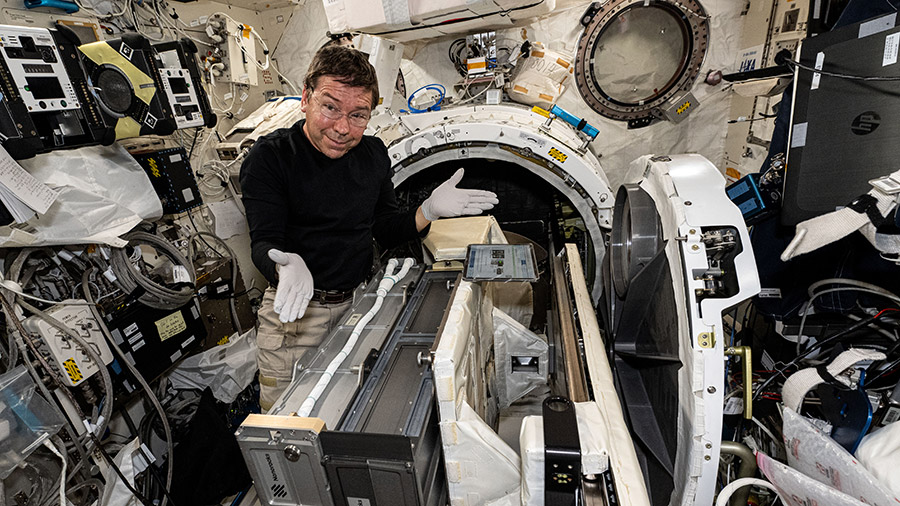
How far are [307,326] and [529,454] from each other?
138cm

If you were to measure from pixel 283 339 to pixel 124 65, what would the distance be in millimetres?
1648

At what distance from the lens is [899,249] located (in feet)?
3.37

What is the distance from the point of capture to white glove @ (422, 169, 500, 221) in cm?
186

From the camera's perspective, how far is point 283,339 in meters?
1.87

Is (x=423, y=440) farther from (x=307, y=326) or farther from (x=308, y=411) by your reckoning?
(x=307, y=326)

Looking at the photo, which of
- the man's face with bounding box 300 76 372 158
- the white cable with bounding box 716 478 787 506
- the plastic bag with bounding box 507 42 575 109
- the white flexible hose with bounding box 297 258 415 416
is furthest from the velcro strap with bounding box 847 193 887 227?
the plastic bag with bounding box 507 42 575 109

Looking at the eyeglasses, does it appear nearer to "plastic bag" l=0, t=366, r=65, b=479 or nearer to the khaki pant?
the khaki pant

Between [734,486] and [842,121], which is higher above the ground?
[842,121]

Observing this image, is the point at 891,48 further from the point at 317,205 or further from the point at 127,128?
the point at 127,128

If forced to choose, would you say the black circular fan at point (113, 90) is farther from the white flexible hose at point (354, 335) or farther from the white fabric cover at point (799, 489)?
the white fabric cover at point (799, 489)

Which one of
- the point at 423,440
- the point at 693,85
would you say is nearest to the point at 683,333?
the point at 423,440

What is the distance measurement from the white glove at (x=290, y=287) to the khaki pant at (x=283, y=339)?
0.45 meters

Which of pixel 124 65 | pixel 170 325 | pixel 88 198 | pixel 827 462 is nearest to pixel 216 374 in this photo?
pixel 170 325

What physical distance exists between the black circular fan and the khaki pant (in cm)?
123
